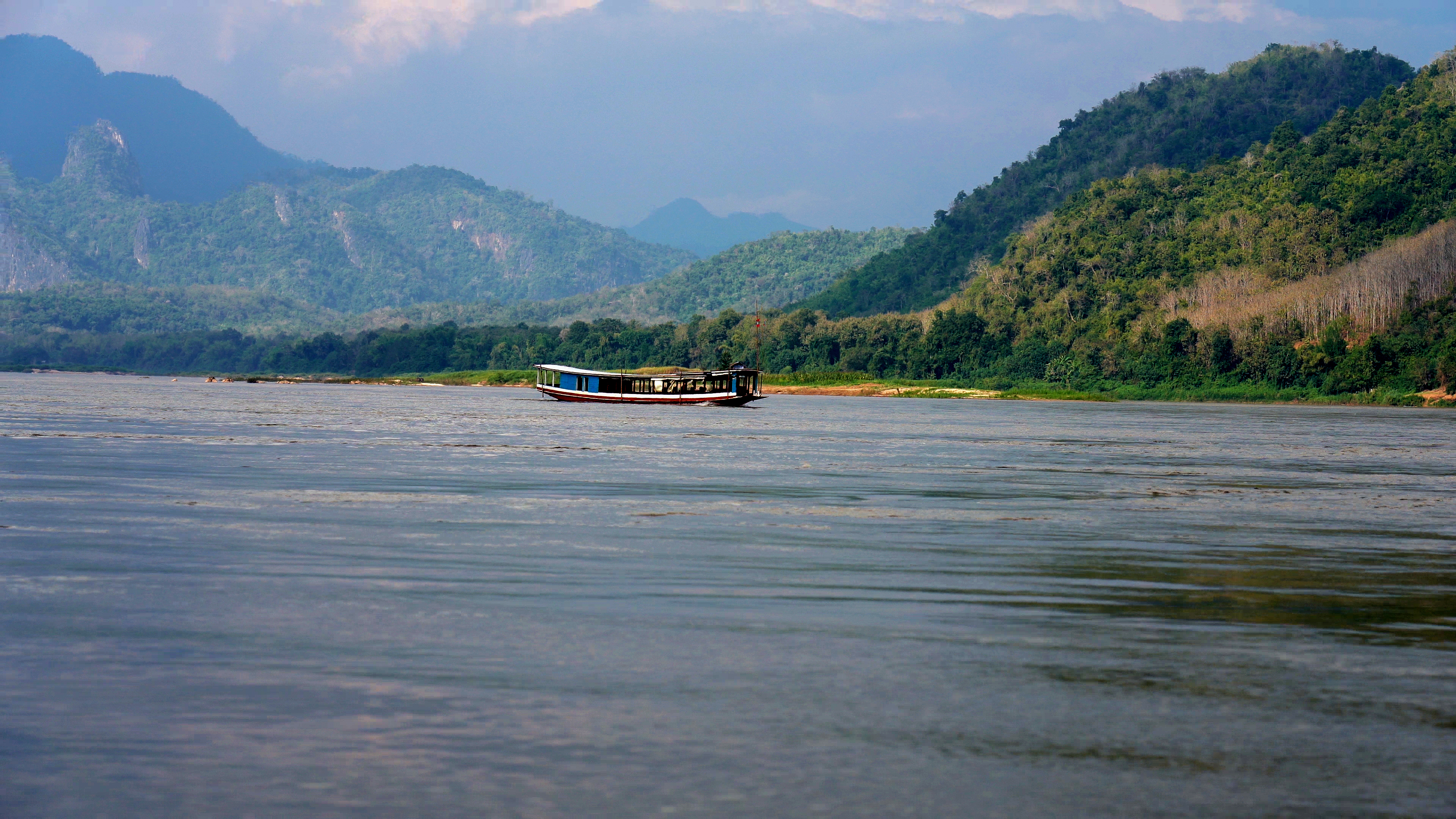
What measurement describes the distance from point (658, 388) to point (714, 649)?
305ft

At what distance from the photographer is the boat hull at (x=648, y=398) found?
99.2 metres

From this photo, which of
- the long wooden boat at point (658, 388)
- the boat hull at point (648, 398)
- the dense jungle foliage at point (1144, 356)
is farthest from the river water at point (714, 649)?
the dense jungle foliage at point (1144, 356)

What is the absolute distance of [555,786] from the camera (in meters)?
8.31

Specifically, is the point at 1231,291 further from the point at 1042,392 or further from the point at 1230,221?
the point at 1042,392

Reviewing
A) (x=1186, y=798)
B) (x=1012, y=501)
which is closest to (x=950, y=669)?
(x=1186, y=798)

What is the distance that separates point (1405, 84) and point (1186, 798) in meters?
197

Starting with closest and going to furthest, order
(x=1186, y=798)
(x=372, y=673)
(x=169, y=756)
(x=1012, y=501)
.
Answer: (x=1186, y=798), (x=169, y=756), (x=372, y=673), (x=1012, y=501)

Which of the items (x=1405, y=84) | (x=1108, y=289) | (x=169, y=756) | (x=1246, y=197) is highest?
(x=1405, y=84)

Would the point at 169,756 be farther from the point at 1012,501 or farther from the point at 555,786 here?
the point at 1012,501

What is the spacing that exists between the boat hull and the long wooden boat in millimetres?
30

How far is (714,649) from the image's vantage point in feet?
39.9

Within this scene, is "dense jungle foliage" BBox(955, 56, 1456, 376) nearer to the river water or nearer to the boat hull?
the boat hull

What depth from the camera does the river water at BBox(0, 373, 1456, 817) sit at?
27.7 feet

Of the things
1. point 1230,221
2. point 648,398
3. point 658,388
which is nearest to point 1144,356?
point 1230,221
